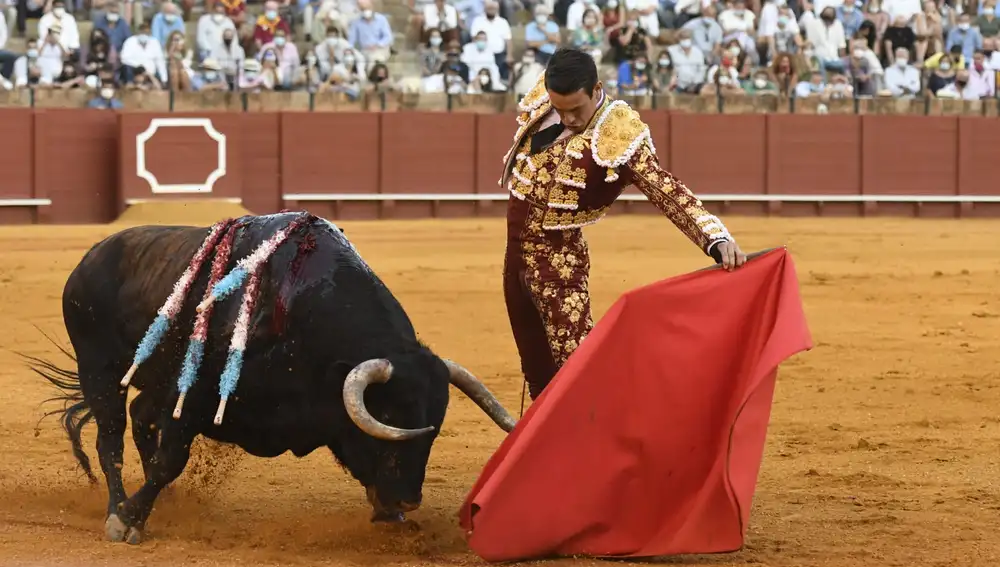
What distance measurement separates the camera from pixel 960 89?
548 inches

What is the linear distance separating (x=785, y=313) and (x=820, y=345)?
12.9 ft

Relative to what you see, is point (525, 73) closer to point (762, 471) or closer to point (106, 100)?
point (106, 100)

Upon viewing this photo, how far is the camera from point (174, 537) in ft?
12.5

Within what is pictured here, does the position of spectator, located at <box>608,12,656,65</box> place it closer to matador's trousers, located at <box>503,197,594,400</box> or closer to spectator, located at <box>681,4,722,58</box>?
spectator, located at <box>681,4,722,58</box>

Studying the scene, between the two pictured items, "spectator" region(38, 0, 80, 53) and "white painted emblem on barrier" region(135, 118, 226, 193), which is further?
"white painted emblem on barrier" region(135, 118, 226, 193)

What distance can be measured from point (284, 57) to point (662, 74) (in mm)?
3241

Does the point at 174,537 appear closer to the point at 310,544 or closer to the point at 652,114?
the point at 310,544

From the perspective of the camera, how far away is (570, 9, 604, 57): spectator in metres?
12.6

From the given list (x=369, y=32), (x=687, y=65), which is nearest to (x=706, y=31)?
(x=687, y=65)

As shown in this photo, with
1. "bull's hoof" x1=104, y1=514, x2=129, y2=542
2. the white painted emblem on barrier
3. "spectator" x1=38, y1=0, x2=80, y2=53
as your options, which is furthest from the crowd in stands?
"bull's hoof" x1=104, y1=514, x2=129, y2=542

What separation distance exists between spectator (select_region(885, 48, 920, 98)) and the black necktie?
10.6 meters

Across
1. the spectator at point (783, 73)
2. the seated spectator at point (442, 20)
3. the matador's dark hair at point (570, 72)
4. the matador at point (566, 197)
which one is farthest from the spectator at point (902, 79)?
the matador's dark hair at point (570, 72)

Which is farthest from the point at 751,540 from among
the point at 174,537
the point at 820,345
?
the point at 820,345

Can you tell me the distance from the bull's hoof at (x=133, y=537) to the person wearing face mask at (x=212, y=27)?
8.09 m
